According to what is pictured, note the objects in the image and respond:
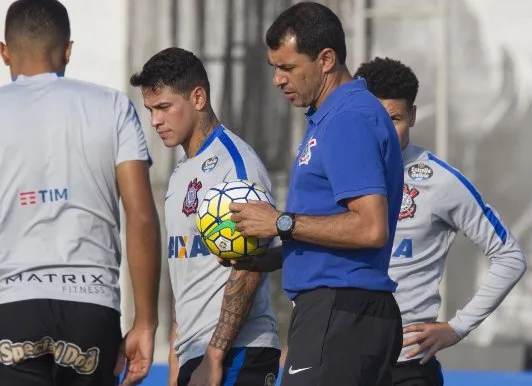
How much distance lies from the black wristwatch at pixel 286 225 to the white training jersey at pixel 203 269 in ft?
3.19

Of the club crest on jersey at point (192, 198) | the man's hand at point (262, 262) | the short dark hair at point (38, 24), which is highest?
the short dark hair at point (38, 24)

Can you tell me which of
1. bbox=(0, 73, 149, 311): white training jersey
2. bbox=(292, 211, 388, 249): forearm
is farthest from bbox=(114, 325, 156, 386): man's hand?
bbox=(292, 211, 388, 249): forearm

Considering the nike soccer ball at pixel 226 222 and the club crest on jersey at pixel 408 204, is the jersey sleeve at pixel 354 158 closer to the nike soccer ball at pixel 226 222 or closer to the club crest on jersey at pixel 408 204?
the nike soccer ball at pixel 226 222

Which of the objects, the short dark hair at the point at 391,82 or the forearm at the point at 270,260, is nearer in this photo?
the forearm at the point at 270,260

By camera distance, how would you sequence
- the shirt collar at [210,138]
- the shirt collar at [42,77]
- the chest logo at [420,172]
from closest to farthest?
the shirt collar at [42,77] < the shirt collar at [210,138] < the chest logo at [420,172]

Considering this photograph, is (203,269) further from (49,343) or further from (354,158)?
(354,158)

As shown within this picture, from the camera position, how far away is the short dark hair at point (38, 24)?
523cm

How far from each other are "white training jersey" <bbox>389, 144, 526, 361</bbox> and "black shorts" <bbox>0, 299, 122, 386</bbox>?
162 cm

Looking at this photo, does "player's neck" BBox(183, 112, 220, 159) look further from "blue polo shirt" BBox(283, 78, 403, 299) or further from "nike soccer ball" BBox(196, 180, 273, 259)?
"blue polo shirt" BBox(283, 78, 403, 299)

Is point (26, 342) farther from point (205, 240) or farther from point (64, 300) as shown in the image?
point (205, 240)

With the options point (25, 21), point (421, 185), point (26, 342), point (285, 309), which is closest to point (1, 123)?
point (25, 21)

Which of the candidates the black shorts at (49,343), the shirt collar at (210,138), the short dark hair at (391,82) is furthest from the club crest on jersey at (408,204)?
the black shorts at (49,343)

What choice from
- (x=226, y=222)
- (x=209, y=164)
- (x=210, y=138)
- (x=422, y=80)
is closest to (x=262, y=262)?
(x=226, y=222)

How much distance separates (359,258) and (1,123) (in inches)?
53.4
